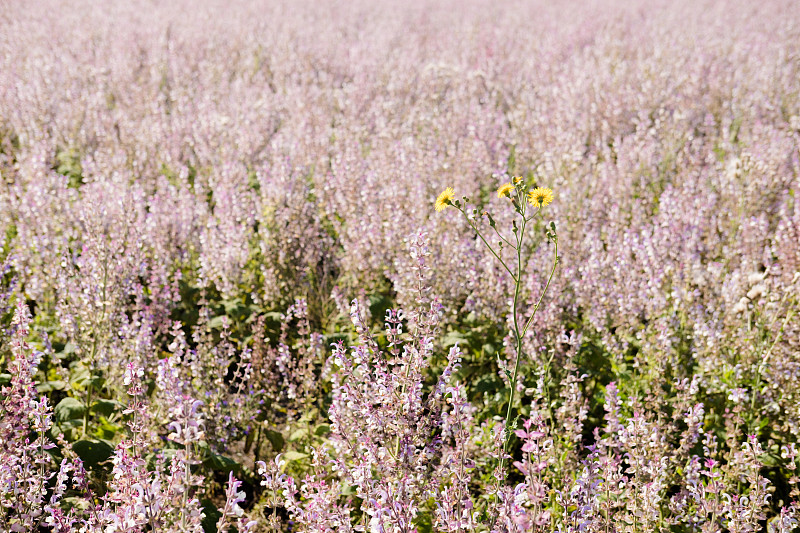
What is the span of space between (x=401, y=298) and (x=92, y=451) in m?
1.70

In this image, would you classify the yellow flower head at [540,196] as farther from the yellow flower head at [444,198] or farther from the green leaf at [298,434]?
the green leaf at [298,434]

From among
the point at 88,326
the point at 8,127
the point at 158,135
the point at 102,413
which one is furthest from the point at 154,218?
the point at 8,127

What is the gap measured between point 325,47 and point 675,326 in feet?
23.0

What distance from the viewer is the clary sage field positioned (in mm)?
A: 2078

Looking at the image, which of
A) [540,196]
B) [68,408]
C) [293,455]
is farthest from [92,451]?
[540,196]

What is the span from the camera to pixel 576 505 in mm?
1901

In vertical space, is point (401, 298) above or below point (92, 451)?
above

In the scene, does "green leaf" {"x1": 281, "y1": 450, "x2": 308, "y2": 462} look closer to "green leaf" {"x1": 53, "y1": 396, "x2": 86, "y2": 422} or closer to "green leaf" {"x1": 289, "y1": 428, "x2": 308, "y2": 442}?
"green leaf" {"x1": 289, "y1": 428, "x2": 308, "y2": 442}

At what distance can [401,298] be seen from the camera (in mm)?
3584

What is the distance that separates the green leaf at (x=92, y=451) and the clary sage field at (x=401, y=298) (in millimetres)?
19

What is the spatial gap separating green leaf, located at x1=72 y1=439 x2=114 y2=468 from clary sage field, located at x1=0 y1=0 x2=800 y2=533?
0.02 meters

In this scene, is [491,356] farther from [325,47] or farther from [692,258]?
[325,47]

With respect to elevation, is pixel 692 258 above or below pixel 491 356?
above

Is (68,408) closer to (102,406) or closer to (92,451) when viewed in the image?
(102,406)
